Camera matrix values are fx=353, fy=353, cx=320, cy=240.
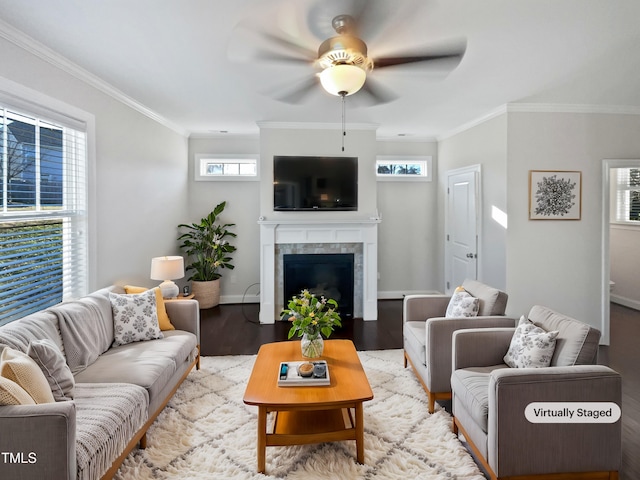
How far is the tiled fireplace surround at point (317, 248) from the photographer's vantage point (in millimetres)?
4672

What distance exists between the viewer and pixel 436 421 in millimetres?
2420

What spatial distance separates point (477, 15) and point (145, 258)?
392cm

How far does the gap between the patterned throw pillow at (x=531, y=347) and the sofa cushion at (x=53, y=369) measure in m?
2.56

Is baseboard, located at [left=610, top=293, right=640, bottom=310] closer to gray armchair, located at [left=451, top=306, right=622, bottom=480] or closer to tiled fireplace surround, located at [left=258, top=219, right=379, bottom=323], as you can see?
tiled fireplace surround, located at [left=258, top=219, right=379, bottom=323]

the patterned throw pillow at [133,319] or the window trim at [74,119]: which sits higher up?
the window trim at [74,119]

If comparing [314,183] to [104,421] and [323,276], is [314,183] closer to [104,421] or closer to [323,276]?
[323,276]

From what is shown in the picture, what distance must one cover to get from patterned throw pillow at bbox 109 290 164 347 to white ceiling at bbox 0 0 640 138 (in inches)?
74.2

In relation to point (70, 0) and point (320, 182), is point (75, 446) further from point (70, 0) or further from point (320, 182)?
point (320, 182)

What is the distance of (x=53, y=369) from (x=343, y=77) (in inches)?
85.7

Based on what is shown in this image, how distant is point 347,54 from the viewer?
1.96m

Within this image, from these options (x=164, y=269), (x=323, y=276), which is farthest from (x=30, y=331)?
(x=323, y=276)

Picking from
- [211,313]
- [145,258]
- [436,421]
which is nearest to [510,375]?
[436,421]

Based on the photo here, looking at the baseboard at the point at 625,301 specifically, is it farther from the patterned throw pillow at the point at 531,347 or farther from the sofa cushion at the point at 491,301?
A: the patterned throw pillow at the point at 531,347
